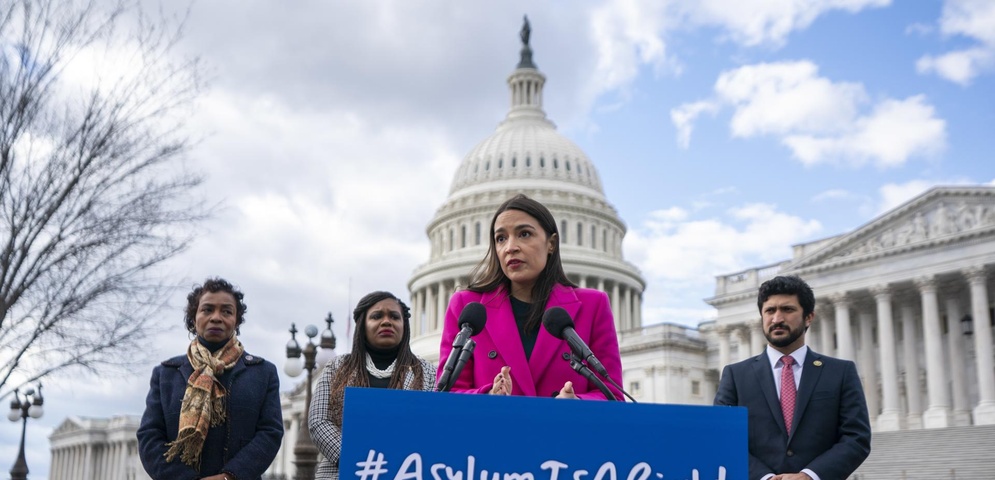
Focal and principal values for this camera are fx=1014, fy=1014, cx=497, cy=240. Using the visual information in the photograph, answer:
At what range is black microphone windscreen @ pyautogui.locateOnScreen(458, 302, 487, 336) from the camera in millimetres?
4457

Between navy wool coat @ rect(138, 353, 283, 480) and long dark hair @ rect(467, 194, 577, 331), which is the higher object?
long dark hair @ rect(467, 194, 577, 331)

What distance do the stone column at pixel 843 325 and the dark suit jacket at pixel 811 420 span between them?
4563 centimetres

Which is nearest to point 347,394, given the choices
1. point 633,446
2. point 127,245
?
point 633,446

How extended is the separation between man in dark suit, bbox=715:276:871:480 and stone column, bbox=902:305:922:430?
148 feet

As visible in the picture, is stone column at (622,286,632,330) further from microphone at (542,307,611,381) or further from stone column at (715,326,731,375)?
microphone at (542,307,611,381)

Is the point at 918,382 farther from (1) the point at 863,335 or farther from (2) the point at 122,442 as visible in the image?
(2) the point at 122,442

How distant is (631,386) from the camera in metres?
68.6

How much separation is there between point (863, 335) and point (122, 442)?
100 meters

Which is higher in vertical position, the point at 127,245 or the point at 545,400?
the point at 127,245

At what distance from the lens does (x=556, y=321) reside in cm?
438

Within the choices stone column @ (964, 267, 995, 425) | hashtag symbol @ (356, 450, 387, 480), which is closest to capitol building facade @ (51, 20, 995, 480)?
stone column @ (964, 267, 995, 425)

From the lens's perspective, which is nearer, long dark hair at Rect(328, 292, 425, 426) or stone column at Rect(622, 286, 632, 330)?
long dark hair at Rect(328, 292, 425, 426)

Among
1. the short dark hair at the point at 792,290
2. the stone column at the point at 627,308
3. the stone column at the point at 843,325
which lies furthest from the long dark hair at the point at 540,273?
the stone column at the point at 627,308

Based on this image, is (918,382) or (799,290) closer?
(799,290)
